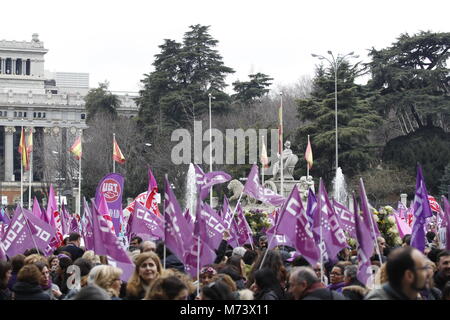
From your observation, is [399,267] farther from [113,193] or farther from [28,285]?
[113,193]


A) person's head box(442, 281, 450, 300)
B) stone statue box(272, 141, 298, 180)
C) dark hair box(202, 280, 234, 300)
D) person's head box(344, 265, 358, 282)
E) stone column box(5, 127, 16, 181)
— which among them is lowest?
person's head box(442, 281, 450, 300)

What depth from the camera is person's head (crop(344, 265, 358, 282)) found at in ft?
29.5

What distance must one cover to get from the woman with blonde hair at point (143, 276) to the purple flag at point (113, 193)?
342 inches

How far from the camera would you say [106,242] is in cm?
962

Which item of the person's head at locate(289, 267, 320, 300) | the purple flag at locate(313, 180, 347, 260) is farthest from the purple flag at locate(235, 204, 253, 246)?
the person's head at locate(289, 267, 320, 300)

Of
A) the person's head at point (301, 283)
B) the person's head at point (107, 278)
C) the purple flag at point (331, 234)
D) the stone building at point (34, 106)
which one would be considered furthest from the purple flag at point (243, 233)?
the stone building at point (34, 106)

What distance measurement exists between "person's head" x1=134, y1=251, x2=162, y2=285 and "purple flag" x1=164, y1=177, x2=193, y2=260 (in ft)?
3.67

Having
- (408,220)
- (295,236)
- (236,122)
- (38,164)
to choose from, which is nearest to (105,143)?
(236,122)

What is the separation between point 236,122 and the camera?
63812 millimetres

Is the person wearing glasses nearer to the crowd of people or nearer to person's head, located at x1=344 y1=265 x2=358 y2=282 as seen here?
the crowd of people

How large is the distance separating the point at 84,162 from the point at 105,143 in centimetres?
187

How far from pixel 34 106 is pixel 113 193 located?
330 ft

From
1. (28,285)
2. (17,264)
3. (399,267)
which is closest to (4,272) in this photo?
(28,285)
